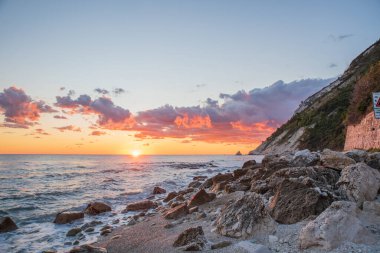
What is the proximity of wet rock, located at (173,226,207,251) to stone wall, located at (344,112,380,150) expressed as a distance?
74.1ft

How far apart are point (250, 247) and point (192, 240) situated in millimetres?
1964

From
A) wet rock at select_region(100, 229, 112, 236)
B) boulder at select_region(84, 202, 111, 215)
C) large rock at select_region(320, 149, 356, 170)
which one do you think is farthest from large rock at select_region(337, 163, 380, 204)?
boulder at select_region(84, 202, 111, 215)

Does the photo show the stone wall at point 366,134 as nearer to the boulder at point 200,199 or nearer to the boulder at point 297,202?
the boulder at point 200,199

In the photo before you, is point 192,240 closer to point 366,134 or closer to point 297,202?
point 297,202

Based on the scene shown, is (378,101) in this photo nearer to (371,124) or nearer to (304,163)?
(304,163)

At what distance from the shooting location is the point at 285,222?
801 cm

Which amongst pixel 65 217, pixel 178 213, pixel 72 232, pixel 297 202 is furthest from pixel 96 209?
pixel 297 202

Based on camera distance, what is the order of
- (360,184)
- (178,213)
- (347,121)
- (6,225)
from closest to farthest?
(360,184) → (178,213) → (6,225) → (347,121)

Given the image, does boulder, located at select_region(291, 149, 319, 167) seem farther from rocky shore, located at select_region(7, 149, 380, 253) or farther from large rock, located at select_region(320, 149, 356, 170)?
large rock, located at select_region(320, 149, 356, 170)

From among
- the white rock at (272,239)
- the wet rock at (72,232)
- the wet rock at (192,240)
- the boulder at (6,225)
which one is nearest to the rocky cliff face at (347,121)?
the white rock at (272,239)

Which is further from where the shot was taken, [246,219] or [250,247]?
[246,219]

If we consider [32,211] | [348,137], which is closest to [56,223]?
[32,211]

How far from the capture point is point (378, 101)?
40.6 feet

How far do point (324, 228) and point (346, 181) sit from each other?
3.72 meters
